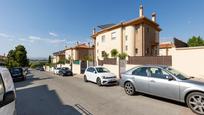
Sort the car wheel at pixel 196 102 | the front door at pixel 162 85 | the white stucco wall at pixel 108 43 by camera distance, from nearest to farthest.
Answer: the car wheel at pixel 196 102
the front door at pixel 162 85
the white stucco wall at pixel 108 43

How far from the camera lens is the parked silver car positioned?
5551mm

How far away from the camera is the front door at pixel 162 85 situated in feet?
20.5

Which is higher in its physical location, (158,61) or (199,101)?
(158,61)

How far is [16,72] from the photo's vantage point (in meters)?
19.2

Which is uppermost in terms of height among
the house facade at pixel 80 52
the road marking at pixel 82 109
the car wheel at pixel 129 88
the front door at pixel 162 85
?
the house facade at pixel 80 52

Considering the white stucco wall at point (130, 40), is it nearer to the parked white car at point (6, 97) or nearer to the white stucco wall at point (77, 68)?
the white stucco wall at point (77, 68)

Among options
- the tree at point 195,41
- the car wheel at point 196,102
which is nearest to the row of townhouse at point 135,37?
the tree at point 195,41

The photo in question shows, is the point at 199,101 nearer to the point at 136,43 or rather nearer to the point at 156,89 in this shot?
the point at 156,89

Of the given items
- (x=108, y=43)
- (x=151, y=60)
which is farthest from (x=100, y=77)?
(x=108, y=43)

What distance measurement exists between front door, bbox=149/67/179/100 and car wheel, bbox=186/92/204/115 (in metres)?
0.51

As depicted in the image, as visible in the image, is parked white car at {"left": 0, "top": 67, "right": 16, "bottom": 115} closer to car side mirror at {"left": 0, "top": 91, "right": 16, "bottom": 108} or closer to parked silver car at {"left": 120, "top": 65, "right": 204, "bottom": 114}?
car side mirror at {"left": 0, "top": 91, "right": 16, "bottom": 108}

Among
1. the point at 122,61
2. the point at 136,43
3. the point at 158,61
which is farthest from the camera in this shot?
the point at 136,43

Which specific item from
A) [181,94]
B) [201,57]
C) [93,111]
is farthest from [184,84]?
[201,57]

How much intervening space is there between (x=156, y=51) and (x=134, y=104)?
23160 millimetres
